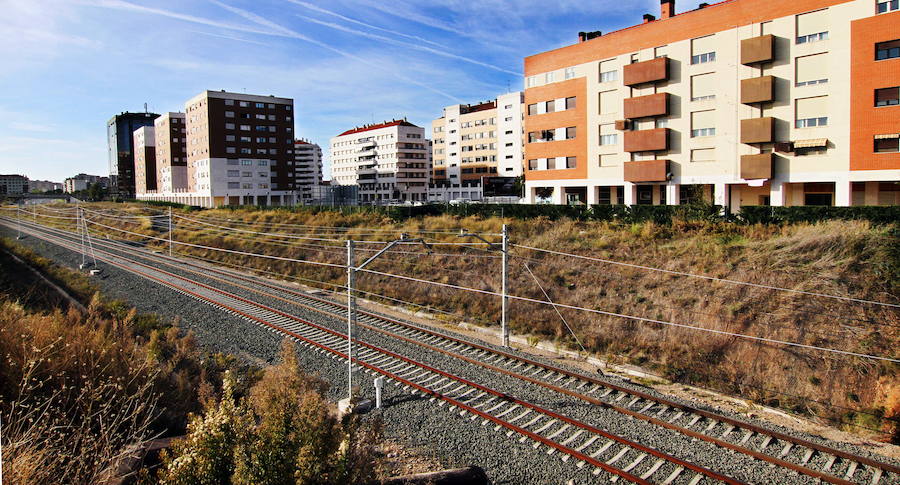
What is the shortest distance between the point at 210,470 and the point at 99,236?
5607 centimetres

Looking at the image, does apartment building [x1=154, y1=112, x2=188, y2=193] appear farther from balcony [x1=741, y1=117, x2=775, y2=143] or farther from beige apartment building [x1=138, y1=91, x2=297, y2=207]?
balcony [x1=741, y1=117, x2=775, y2=143]

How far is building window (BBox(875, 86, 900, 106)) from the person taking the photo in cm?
2736

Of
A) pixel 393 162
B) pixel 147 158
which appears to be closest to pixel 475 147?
pixel 393 162

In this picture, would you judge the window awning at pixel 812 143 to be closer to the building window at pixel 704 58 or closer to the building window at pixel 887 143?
the building window at pixel 887 143

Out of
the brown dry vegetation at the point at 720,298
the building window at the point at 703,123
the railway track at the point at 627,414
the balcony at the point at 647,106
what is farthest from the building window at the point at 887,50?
the railway track at the point at 627,414

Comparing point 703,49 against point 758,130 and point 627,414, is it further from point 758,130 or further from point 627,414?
point 627,414

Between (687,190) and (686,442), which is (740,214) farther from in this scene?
(686,442)

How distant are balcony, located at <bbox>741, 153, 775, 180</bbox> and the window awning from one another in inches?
59.4

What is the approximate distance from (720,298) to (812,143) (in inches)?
747

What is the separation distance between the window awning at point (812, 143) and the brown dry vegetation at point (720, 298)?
1112cm

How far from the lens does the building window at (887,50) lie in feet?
89.0

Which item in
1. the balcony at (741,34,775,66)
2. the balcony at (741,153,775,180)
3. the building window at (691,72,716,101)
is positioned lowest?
the balcony at (741,153,775,180)

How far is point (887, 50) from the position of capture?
2747 centimetres

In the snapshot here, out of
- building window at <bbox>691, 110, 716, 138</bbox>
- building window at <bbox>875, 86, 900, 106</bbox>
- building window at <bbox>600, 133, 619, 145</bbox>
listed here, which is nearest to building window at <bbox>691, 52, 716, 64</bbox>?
building window at <bbox>691, 110, 716, 138</bbox>
